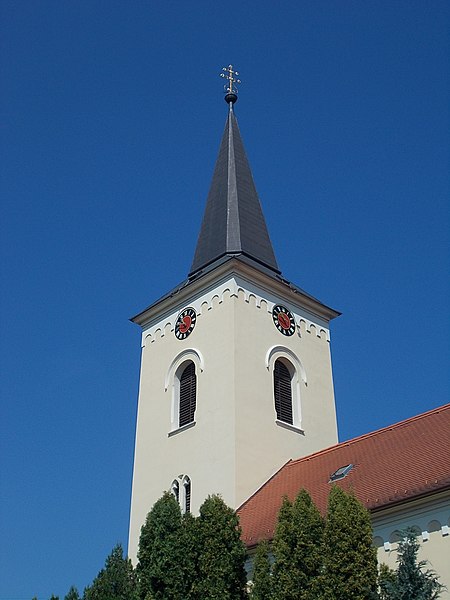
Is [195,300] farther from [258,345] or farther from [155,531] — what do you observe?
[155,531]

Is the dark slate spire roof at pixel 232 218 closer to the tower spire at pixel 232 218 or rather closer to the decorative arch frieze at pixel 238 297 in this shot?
the tower spire at pixel 232 218

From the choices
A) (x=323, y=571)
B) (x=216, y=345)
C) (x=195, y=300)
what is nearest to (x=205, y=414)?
(x=216, y=345)

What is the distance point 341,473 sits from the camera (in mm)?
18703

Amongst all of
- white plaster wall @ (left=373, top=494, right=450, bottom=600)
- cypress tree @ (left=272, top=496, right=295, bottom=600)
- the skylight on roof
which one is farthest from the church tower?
cypress tree @ (left=272, top=496, right=295, bottom=600)

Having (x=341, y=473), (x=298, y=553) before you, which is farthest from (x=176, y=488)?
(x=298, y=553)

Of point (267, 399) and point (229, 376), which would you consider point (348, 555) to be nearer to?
point (229, 376)

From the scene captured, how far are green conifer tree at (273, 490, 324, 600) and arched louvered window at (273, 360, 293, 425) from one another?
415 inches

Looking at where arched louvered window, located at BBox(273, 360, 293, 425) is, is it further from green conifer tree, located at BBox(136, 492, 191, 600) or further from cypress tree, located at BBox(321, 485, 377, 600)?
cypress tree, located at BBox(321, 485, 377, 600)

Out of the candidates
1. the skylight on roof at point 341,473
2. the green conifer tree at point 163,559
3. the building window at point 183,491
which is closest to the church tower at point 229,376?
the building window at point 183,491

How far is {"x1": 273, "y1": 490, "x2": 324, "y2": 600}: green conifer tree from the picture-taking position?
11.4 meters

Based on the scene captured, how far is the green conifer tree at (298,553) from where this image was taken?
449 inches

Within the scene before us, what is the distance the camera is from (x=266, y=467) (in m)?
21.2

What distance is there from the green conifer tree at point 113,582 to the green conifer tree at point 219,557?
9.15 feet

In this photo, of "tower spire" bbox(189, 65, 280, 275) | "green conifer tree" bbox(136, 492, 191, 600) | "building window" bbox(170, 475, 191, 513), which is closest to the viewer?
"green conifer tree" bbox(136, 492, 191, 600)
